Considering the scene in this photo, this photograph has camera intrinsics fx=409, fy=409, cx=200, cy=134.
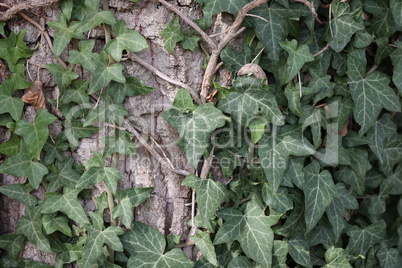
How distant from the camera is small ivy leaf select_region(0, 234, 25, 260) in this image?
145 centimetres

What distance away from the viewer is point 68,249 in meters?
1.41

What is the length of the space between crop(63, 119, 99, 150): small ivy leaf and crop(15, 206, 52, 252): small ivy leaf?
26cm

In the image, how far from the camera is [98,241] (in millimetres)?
1328

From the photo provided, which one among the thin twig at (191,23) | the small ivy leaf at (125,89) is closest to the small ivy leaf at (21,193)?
the small ivy leaf at (125,89)

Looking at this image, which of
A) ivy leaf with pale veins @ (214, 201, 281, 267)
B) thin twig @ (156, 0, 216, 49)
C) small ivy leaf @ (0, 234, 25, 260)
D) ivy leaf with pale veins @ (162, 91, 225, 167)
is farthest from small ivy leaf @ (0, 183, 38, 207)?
thin twig @ (156, 0, 216, 49)

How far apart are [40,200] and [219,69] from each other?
30.0 inches

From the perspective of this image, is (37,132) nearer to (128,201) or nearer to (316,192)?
(128,201)

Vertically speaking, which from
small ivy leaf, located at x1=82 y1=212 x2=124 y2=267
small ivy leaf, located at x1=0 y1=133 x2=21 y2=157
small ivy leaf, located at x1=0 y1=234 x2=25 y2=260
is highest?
small ivy leaf, located at x1=0 y1=133 x2=21 y2=157

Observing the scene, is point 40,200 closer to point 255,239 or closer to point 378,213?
point 255,239

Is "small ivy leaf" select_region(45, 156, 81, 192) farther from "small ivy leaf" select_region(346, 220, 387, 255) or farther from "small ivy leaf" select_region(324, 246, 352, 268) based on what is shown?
"small ivy leaf" select_region(346, 220, 387, 255)

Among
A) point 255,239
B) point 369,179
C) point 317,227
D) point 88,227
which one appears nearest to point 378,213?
point 369,179

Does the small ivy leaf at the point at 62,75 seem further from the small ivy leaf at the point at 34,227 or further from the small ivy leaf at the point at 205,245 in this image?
the small ivy leaf at the point at 205,245

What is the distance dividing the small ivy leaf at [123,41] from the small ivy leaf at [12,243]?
0.74 meters

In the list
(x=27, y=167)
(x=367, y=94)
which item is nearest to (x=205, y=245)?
(x=27, y=167)
